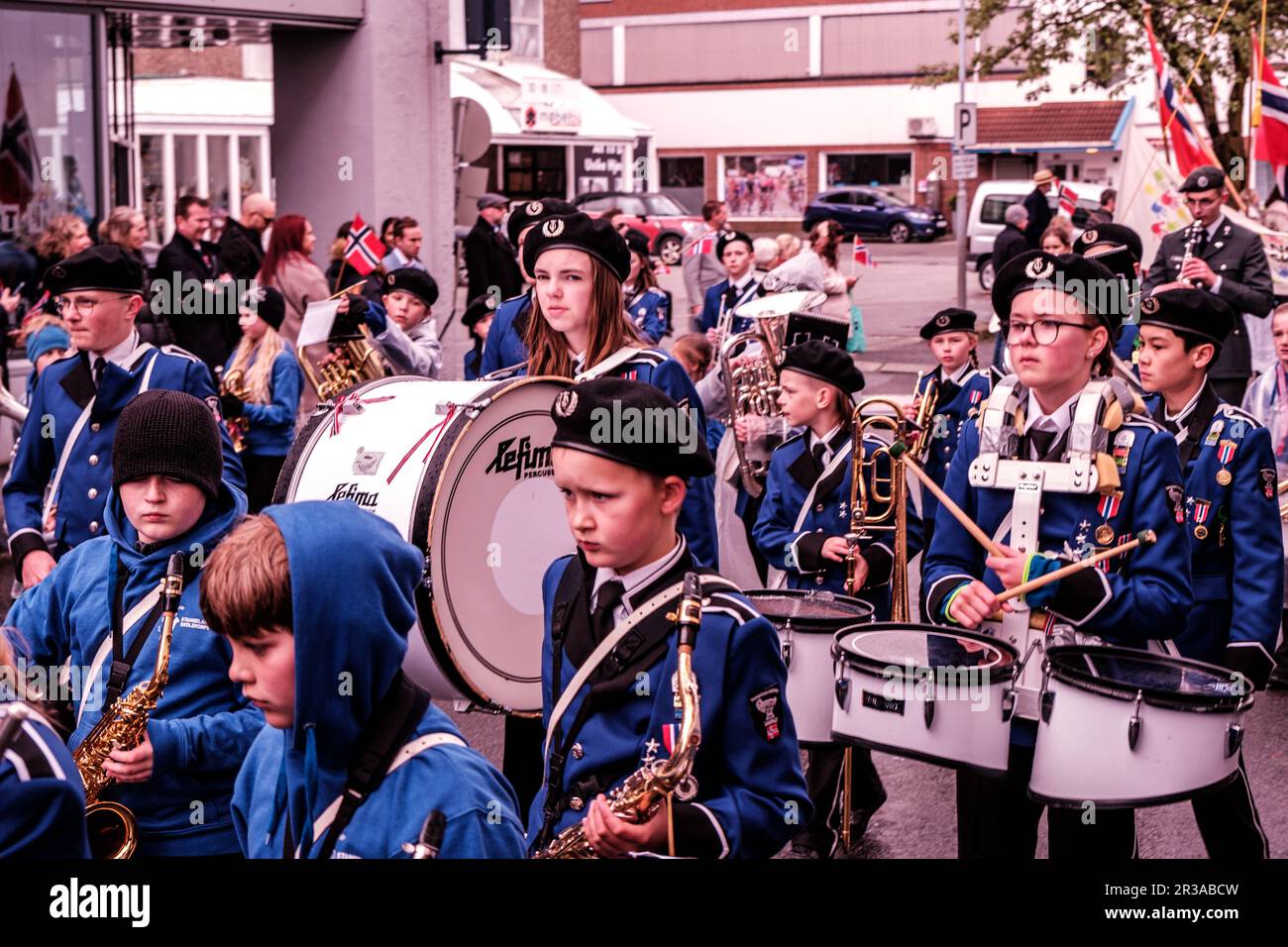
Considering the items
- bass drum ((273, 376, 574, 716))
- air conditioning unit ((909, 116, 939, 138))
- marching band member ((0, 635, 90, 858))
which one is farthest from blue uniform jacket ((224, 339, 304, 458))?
air conditioning unit ((909, 116, 939, 138))

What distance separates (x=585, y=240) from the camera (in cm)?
507

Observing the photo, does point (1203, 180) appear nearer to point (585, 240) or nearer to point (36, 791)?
point (585, 240)

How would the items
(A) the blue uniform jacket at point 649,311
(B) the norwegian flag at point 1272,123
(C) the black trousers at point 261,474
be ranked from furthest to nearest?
(B) the norwegian flag at point 1272,123 → (A) the blue uniform jacket at point 649,311 → (C) the black trousers at point 261,474

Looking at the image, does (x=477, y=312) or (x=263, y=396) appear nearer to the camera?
(x=263, y=396)

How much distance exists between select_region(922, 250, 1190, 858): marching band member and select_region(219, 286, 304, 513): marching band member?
468 centimetres

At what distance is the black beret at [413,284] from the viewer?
30.9 feet

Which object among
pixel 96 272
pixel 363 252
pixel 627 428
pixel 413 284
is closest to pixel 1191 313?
pixel 627 428

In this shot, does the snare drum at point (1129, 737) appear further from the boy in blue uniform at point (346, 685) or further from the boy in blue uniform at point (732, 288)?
the boy in blue uniform at point (732, 288)

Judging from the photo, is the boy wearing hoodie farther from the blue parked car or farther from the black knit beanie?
the blue parked car

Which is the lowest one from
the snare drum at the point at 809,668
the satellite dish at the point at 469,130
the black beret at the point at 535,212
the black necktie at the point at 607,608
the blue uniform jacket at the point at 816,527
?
the snare drum at the point at 809,668

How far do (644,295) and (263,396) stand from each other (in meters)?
Result: 3.64

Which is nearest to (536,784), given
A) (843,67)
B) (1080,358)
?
(1080,358)

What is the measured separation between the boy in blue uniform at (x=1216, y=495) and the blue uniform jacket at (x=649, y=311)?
5.64 metres

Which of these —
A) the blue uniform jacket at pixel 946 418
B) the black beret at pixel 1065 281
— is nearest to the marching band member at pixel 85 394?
the black beret at pixel 1065 281
